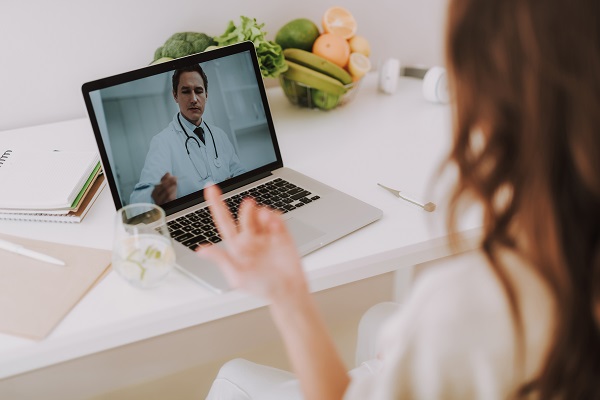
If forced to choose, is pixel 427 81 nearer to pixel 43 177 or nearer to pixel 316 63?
pixel 316 63

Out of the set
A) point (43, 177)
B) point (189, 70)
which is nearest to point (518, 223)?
point (189, 70)

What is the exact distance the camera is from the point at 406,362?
0.55m

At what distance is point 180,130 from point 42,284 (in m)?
0.34

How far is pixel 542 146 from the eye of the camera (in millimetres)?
493

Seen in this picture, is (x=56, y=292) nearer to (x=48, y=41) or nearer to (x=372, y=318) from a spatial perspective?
(x=372, y=318)

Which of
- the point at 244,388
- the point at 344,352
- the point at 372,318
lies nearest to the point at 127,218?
the point at 244,388

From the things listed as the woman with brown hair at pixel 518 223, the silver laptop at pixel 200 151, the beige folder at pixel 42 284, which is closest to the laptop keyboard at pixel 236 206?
the silver laptop at pixel 200 151

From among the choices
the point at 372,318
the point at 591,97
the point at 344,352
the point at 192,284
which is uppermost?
the point at 591,97

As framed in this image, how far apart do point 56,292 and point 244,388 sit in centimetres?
31

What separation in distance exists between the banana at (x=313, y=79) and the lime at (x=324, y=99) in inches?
0.8

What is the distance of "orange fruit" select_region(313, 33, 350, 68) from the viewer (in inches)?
54.1

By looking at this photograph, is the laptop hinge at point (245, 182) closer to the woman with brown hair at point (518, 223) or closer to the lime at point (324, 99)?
the lime at point (324, 99)

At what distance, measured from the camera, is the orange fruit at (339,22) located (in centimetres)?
144

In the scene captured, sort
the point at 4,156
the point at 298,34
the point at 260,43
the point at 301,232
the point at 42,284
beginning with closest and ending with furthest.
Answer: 1. the point at 42,284
2. the point at 301,232
3. the point at 4,156
4. the point at 260,43
5. the point at 298,34
